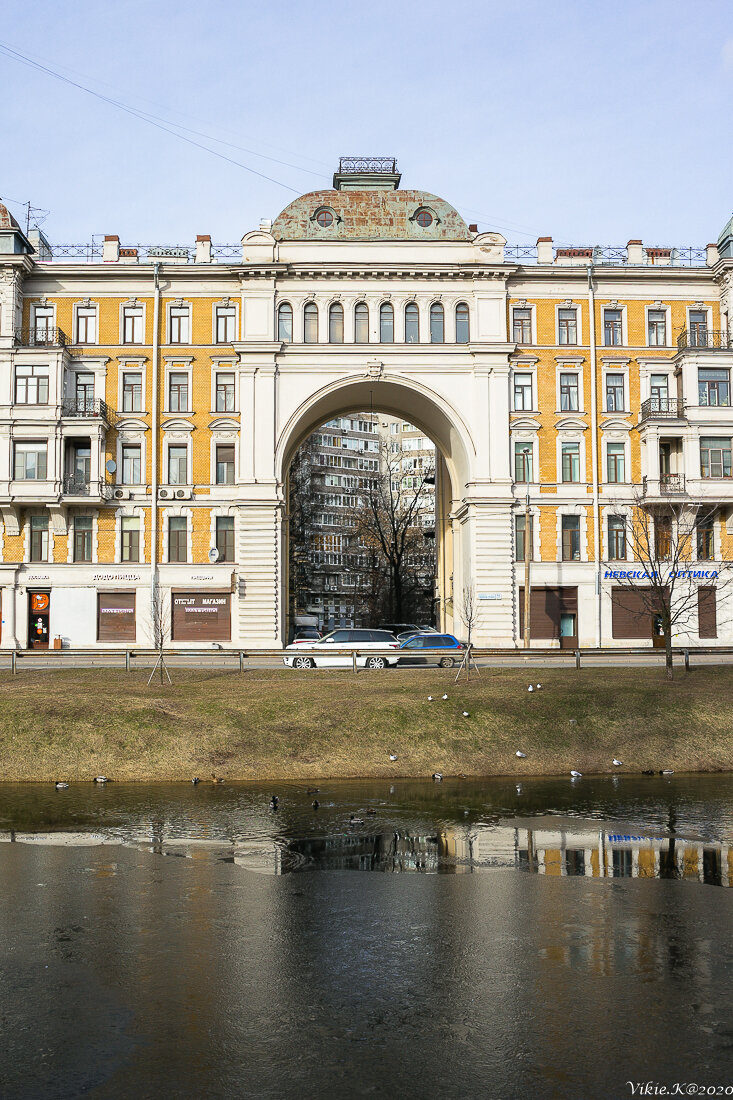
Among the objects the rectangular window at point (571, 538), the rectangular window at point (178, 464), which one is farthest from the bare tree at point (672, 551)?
the rectangular window at point (178, 464)

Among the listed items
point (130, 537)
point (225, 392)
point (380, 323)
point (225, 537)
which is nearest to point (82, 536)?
point (130, 537)

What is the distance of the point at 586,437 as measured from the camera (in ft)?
176

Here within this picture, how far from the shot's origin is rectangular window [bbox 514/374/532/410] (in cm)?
5366

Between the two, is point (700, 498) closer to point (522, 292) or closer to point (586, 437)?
point (586, 437)

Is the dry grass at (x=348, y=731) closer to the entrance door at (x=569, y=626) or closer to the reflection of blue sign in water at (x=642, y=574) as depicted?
the entrance door at (x=569, y=626)

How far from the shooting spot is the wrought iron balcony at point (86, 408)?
51.8 metres

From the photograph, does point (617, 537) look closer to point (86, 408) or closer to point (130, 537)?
point (130, 537)

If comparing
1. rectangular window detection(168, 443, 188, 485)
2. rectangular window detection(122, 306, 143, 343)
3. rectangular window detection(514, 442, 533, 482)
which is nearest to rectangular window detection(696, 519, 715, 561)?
rectangular window detection(514, 442, 533, 482)

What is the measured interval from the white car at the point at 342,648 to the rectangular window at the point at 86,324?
23.4m

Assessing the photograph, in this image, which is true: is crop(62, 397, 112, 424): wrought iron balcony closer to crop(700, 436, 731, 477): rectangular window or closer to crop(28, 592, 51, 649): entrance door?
crop(28, 592, 51, 649): entrance door

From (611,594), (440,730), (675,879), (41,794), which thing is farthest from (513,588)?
(675,879)

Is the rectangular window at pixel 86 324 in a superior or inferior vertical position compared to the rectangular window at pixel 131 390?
superior

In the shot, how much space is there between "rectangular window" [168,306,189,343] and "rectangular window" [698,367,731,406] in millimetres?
28653

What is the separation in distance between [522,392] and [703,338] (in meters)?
10.8
